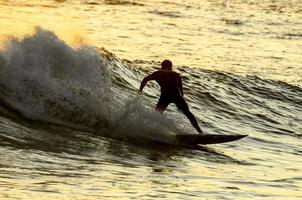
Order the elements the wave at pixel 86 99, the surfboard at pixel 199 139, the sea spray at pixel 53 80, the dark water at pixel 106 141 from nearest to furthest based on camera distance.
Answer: the dark water at pixel 106 141 → the surfboard at pixel 199 139 → the wave at pixel 86 99 → the sea spray at pixel 53 80

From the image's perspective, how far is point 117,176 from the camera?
12.8 meters

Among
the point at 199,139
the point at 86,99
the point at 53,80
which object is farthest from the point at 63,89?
the point at 199,139

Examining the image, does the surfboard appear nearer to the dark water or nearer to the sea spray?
the dark water

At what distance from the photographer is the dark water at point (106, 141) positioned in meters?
12.2

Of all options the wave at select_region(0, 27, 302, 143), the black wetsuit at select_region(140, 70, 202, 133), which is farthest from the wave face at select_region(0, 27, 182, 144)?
the black wetsuit at select_region(140, 70, 202, 133)

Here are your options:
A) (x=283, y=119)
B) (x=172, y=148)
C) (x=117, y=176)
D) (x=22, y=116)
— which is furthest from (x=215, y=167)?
(x=283, y=119)

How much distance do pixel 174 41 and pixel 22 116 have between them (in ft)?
63.8

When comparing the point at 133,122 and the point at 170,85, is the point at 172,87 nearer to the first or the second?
the point at 170,85

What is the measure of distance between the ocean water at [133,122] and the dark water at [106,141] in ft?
0.08

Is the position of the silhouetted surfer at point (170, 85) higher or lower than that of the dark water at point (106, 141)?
higher

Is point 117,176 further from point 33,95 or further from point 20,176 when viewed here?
point 33,95

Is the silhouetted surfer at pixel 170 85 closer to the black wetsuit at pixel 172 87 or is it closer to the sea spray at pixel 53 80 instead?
the black wetsuit at pixel 172 87

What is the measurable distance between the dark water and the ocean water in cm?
2

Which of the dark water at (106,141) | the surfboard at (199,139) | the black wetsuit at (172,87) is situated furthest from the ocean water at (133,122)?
the black wetsuit at (172,87)
